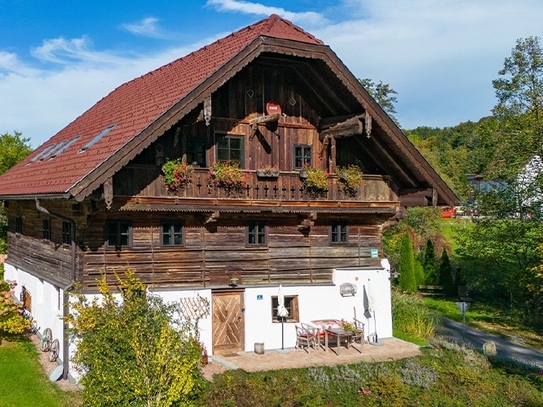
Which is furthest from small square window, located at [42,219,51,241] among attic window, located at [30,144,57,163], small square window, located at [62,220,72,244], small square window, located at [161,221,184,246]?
small square window, located at [161,221,184,246]

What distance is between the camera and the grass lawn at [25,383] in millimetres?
13805

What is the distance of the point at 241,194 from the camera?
1688 centimetres

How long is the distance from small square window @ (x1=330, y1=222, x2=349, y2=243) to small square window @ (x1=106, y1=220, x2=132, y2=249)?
242 inches

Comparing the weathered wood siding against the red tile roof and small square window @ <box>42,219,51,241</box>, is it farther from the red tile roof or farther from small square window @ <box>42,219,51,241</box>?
small square window @ <box>42,219,51,241</box>

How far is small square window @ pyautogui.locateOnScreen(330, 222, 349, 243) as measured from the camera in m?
19.2

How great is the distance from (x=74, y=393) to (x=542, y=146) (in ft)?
65.5

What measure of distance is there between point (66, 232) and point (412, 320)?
457 inches

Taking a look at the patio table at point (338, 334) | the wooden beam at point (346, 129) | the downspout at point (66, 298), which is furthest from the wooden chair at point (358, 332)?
the downspout at point (66, 298)

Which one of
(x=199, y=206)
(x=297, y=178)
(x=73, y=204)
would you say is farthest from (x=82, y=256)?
(x=297, y=178)

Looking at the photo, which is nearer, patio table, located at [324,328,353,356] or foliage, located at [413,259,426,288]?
patio table, located at [324,328,353,356]

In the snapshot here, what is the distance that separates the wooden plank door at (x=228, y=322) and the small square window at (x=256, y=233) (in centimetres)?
148

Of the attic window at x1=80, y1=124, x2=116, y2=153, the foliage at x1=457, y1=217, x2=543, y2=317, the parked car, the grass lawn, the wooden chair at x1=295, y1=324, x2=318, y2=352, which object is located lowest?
the grass lawn

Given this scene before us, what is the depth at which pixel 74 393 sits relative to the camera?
1445 cm

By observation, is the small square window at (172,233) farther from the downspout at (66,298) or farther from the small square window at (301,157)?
the small square window at (301,157)
